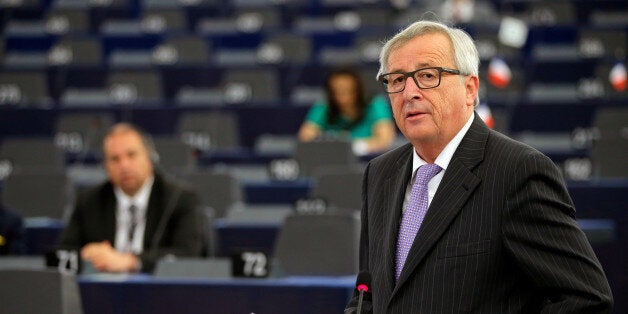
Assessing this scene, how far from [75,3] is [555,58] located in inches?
223

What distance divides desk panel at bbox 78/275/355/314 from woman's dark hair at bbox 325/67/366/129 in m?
3.46

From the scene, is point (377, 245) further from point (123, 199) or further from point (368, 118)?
point (368, 118)

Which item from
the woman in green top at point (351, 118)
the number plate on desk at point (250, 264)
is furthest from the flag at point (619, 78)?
the number plate on desk at point (250, 264)

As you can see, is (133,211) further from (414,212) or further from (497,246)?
(497,246)

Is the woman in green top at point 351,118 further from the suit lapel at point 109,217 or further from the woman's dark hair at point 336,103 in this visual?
the suit lapel at point 109,217

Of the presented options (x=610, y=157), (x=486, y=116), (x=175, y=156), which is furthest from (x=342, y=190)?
(x=486, y=116)

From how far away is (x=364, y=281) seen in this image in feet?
7.00

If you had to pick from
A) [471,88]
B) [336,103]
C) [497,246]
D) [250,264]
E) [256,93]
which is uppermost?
[256,93]

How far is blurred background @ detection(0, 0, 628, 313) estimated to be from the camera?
594 centimetres

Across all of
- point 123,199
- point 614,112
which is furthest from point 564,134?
point 123,199

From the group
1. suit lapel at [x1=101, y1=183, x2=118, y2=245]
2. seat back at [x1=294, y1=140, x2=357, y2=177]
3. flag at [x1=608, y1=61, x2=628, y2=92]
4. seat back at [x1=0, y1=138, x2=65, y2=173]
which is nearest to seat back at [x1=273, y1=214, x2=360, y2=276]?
suit lapel at [x1=101, y1=183, x2=118, y2=245]

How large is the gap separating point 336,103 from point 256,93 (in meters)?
1.56

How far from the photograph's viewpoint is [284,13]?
11.6 meters

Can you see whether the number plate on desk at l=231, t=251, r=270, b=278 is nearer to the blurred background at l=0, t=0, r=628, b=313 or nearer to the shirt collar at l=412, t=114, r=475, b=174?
the blurred background at l=0, t=0, r=628, b=313
